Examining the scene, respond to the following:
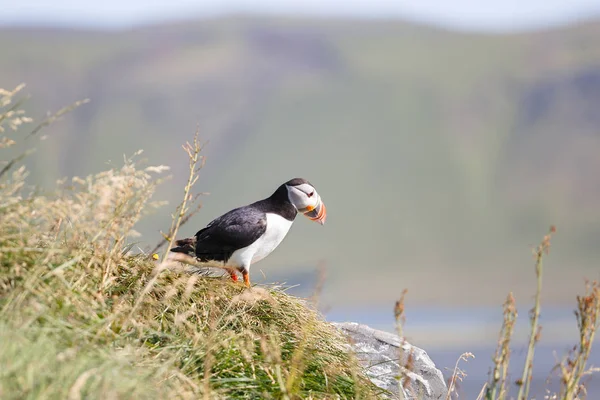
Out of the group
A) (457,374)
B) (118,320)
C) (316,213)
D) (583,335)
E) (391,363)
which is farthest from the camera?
(316,213)

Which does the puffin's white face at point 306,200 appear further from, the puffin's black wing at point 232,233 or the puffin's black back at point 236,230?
the puffin's black wing at point 232,233

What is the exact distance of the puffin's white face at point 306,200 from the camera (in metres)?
7.93

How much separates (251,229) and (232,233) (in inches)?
6.7

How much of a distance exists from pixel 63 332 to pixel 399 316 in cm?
169

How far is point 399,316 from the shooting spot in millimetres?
4066

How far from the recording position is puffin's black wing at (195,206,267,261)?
25.6ft

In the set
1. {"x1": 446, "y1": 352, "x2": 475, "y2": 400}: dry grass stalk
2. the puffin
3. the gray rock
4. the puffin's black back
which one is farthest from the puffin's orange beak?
{"x1": 446, "y1": 352, "x2": 475, "y2": 400}: dry grass stalk

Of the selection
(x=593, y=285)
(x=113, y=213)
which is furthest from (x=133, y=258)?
(x=593, y=285)

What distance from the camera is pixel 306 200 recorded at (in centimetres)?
795

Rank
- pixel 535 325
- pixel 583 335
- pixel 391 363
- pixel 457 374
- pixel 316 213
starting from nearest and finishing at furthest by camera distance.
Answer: pixel 583 335 → pixel 535 325 → pixel 457 374 → pixel 391 363 → pixel 316 213

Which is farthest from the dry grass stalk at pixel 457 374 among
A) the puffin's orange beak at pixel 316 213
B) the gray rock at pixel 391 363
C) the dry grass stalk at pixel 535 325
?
the puffin's orange beak at pixel 316 213

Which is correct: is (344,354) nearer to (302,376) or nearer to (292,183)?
(302,376)

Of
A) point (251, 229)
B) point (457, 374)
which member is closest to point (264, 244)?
A: point (251, 229)

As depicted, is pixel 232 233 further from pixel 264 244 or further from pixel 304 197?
pixel 304 197
